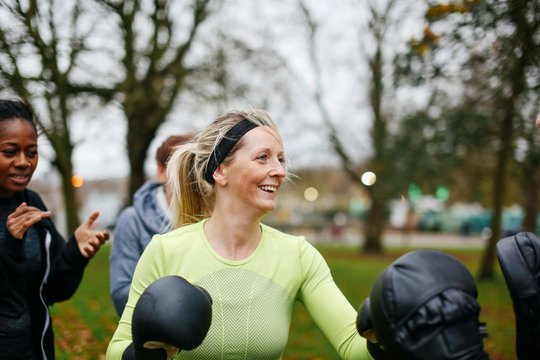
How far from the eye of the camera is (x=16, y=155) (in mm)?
2871

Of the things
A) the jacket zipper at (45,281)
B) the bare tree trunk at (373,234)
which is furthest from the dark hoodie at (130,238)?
the bare tree trunk at (373,234)

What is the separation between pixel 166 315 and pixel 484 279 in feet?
41.9

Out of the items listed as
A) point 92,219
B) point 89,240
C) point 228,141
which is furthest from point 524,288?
point 92,219

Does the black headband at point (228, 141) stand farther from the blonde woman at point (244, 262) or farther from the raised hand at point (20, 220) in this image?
the raised hand at point (20, 220)

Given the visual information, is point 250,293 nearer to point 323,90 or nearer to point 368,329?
point 368,329

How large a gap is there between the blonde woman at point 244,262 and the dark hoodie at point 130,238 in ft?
3.68

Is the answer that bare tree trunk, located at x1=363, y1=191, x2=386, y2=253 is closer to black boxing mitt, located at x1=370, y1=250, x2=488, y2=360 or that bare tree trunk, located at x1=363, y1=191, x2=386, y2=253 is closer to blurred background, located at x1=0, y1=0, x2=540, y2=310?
blurred background, located at x1=0, y1=0, x2=540, y2=310

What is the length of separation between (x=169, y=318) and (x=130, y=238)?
6.83 feet

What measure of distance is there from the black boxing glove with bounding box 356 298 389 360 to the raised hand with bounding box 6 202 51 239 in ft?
4.94

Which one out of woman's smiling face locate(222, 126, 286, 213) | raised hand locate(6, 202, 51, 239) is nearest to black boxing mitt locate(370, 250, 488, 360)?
woman's smiling face locate(222, 126, 286, 213)

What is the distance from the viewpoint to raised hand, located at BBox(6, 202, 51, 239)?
2662mm

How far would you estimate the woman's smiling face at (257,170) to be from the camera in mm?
2512

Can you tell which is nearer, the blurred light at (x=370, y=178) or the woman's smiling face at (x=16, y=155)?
the woman's smiling face at (x=16, y=155)

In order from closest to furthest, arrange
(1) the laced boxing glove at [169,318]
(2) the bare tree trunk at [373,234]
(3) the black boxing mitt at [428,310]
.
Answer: (3) the black boxing mitt at [428,310]
(1) the laced boxing glove at [169,318]
(2) the bare tree trunk at [373,234]
